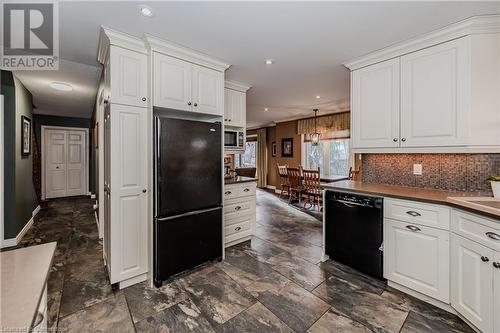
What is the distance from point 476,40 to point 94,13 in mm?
3165

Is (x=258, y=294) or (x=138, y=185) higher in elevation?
(x=138, y=185)

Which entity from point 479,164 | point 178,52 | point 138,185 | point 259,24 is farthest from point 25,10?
point 479,164

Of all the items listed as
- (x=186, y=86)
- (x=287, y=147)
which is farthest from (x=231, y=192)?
(x=287, y=147)

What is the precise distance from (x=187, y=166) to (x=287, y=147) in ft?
18.3

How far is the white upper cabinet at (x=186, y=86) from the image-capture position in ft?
7.49

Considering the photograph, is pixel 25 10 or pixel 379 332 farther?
pixel 25 10

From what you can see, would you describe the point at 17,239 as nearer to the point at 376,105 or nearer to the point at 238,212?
the point at 238,212

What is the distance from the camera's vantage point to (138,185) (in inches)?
88.8

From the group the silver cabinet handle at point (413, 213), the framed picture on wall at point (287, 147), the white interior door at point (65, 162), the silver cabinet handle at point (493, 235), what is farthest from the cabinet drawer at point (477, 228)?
the white interior door at point (65, 162)

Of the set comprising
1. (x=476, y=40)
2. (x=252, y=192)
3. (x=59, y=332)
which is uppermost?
(x=476, y=40)

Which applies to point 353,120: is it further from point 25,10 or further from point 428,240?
point 25,10

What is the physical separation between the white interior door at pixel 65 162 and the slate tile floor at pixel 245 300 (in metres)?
4.47

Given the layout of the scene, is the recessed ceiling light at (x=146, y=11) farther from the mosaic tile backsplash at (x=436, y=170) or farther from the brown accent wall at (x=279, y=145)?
the brown accent wall at (x=279, y=145)

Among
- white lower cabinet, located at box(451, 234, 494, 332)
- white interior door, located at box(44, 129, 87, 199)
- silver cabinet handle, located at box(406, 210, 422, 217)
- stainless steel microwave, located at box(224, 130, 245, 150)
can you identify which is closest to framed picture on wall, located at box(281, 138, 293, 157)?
stainless steel microwave, located at box(224, 130, 245, 150)
